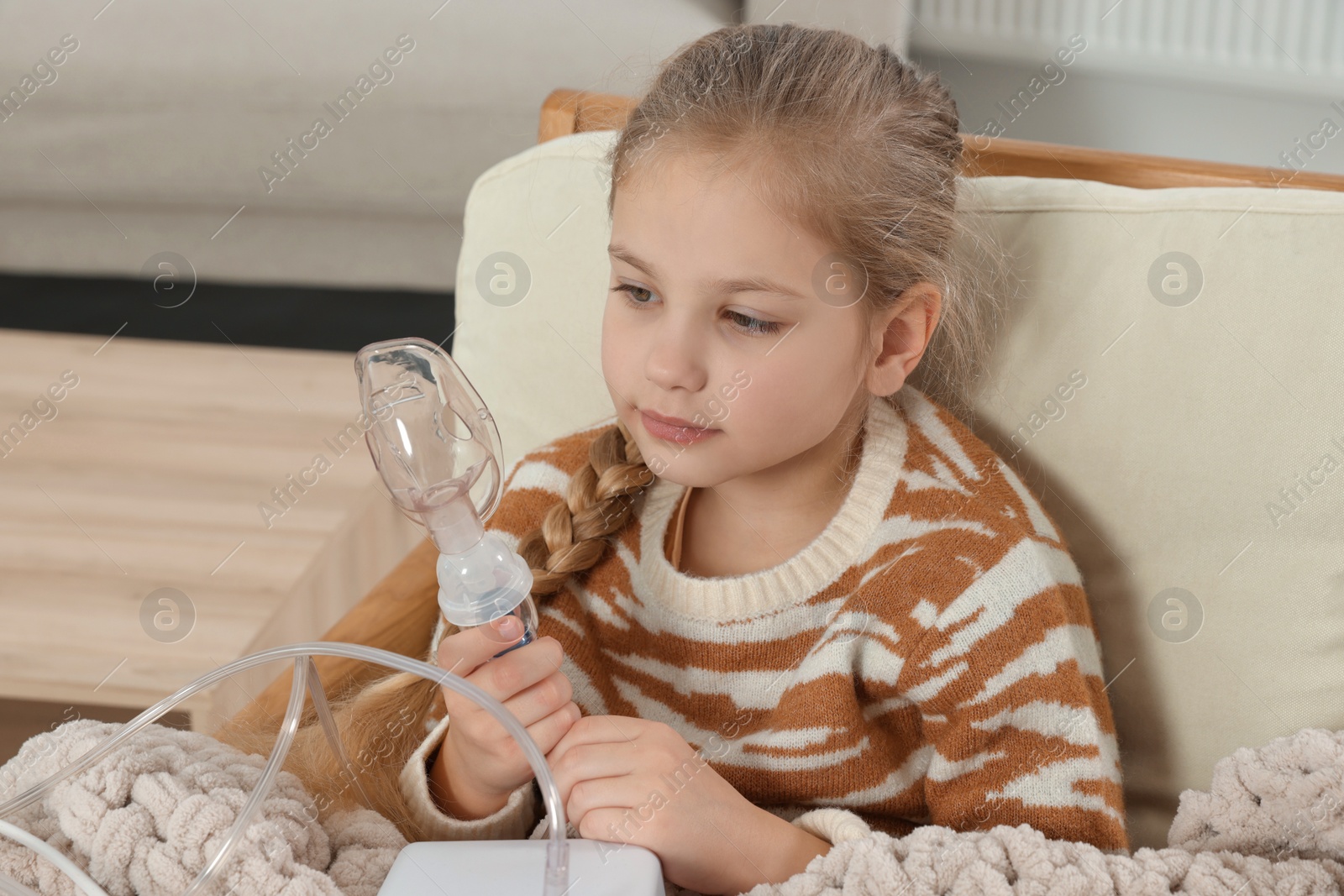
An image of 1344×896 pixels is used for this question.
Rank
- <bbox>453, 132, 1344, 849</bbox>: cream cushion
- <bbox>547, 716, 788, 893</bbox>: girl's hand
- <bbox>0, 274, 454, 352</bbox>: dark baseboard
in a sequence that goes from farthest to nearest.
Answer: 1. <bbox>0, 274, 454, 352</bbox>: dark baseboard
2. <bbox>453, 132, 1344, 849</bbox>: cream cushion
3. <bbox>547, 716, 788, 893</bbox>: girl's hand

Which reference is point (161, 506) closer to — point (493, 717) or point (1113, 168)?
point (493, 717)

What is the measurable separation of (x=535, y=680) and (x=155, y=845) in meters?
0.22

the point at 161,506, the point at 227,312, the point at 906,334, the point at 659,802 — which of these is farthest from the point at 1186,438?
the point at 227,312

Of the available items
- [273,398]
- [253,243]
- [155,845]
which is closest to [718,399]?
[155,845]

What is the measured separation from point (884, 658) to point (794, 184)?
0.33m

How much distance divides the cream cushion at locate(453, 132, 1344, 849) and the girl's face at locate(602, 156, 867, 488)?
0.19 m

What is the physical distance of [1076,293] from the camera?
902mm

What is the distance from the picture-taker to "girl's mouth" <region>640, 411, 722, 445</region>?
797mm

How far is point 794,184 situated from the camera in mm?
781

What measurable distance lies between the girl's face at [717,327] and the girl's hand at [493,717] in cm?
16

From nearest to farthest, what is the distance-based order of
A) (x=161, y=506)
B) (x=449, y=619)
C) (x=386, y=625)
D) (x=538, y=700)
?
(x=449, y=619) → (x=538, y=700) → (x=386, y=625) → (x=161, y=506)

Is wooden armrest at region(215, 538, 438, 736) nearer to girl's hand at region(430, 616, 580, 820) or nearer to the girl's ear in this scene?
girl's hand at region(430, 616, 580, 820)

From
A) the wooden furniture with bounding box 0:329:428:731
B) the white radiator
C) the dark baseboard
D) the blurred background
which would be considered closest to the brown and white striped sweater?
the wooden furniture with bounding box 0:329:428:731

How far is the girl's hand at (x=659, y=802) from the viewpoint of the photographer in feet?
2.40
